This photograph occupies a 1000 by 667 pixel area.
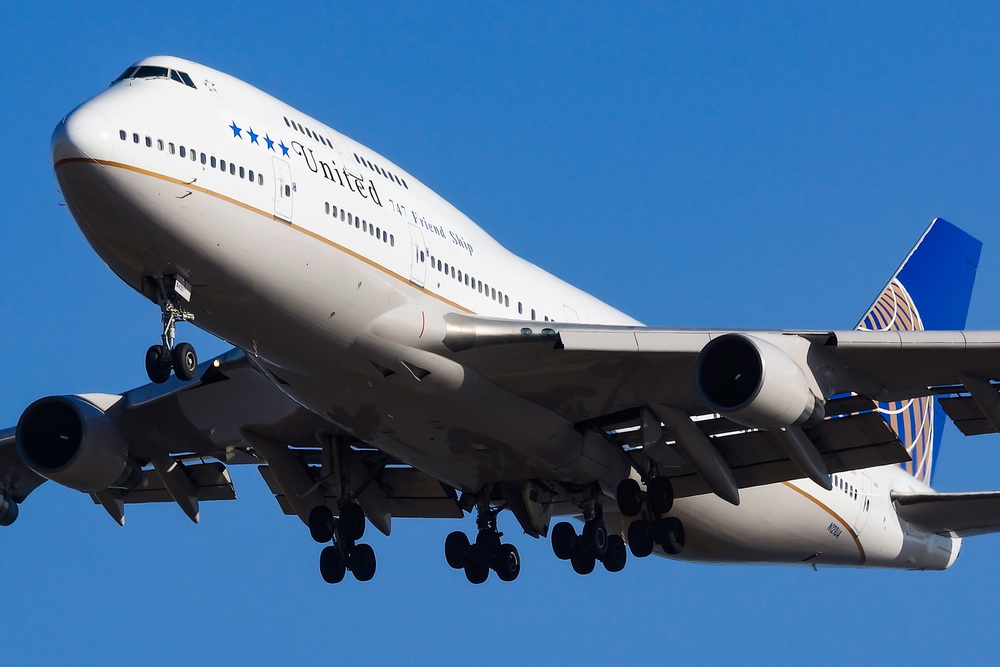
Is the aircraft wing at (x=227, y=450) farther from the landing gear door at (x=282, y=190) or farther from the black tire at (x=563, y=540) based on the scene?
the landing gear door at (x=282, y=190)

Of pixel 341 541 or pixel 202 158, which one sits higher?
pixel 202 158

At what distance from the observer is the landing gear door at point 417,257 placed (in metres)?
21.8

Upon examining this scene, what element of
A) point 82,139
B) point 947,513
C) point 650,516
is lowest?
point 650,516

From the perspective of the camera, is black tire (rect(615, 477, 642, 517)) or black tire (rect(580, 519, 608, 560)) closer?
black tire (rect(615, 477, 642, 517))

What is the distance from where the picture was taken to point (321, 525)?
87.5ft

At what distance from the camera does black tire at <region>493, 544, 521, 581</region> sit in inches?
1062

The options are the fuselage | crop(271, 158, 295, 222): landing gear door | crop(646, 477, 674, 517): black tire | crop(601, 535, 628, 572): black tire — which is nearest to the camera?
the fuselage

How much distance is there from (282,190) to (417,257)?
2.66m

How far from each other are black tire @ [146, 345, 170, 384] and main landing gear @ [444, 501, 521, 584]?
8617mm

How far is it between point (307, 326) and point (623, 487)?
24.9 feet

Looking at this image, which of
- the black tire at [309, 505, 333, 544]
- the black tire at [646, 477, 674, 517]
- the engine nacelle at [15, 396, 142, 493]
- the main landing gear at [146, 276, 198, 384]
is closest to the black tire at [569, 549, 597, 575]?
the black tire at [646, 477, 674, 517]

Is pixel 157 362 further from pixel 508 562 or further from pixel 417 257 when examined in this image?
pixel 508 562

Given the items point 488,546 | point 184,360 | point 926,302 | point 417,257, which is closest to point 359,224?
point 417,257

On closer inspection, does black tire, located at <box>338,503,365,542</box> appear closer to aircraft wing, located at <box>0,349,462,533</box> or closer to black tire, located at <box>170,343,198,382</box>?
aircraft wing, located at <box>0,349,462,533</box>
